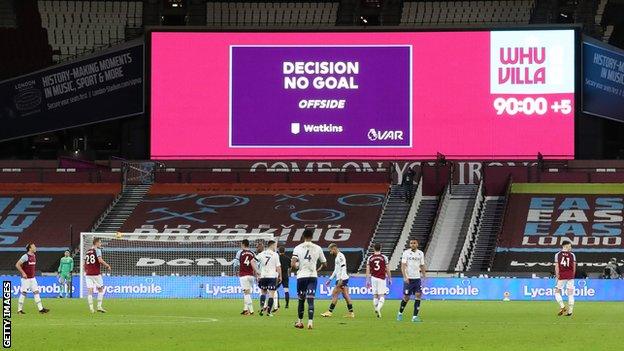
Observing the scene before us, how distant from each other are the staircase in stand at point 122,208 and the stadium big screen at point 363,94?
3401 millimetres

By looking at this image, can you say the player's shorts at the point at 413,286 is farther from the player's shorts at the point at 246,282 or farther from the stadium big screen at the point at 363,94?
the stadium big screen at the point at 363,94

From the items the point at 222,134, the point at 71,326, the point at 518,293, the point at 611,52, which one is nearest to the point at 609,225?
the point at 611,52

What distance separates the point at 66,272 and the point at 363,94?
17.3m

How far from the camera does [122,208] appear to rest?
63500 millimetres

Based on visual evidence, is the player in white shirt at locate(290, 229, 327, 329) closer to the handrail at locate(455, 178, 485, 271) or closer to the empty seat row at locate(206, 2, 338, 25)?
the handrail at locate(455, 178, 485, 271)

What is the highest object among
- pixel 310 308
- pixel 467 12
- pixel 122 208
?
pixel 467 12

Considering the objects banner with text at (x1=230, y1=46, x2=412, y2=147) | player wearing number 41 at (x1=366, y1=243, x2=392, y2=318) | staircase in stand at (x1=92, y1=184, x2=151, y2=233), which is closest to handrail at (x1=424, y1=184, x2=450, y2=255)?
banner with text at (x1=230, y1=46, x2=412, y2=147)

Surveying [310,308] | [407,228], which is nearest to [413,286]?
[310,308]

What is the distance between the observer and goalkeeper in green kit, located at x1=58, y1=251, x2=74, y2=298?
49.6 m

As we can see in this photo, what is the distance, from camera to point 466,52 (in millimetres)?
60938

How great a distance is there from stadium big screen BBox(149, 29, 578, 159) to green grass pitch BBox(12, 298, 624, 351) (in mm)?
19162

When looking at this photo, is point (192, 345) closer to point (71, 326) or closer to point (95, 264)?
point (71, 326)

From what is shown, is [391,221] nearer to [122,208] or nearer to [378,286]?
[122,208]

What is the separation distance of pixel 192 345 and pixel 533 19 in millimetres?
44561
